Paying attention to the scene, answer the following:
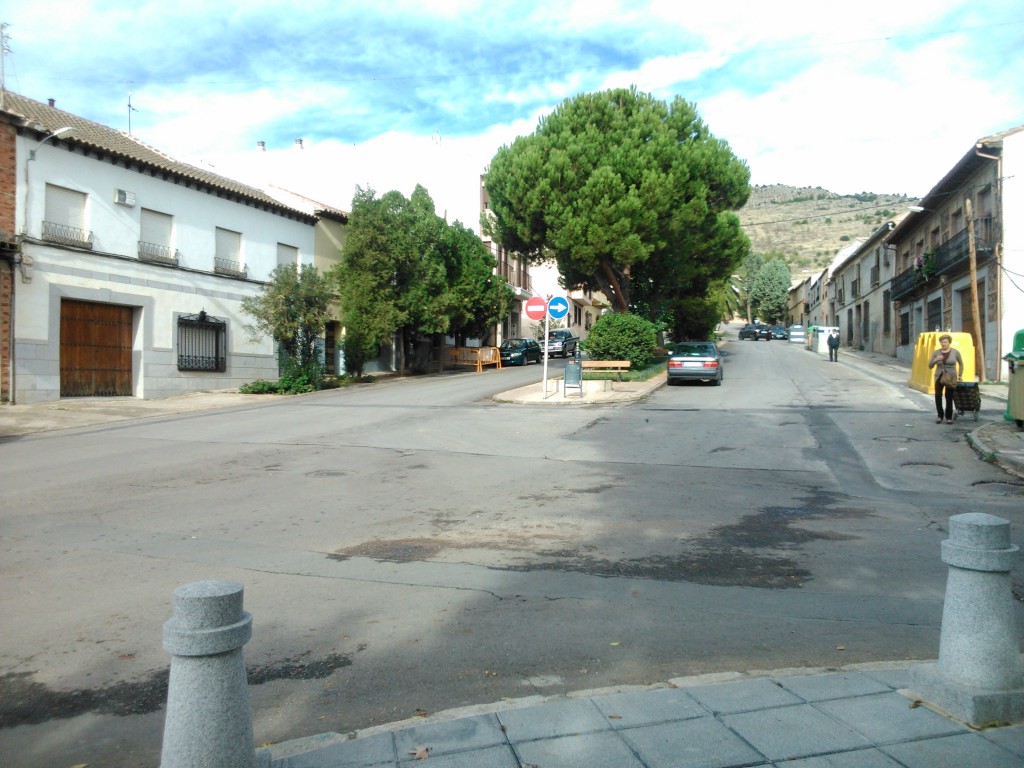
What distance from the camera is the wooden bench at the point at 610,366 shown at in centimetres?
2480

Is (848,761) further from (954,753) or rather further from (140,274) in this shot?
(140,274)

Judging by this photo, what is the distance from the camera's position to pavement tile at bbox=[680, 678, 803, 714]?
3.59 m

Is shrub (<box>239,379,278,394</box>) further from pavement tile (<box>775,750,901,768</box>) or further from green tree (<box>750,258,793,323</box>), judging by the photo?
green tree (<box>750,258,793,323</box>)

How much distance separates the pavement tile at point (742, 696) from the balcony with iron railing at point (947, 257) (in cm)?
2876

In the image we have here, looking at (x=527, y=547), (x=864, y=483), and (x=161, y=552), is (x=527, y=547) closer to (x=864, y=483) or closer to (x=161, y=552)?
(x=161, y=552)

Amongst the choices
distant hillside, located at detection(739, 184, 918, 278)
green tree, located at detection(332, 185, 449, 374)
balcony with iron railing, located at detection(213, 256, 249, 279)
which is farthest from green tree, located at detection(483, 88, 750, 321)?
distant hillside, located at detection(739, 184, 918, 278)

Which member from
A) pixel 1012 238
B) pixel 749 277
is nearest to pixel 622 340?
pixel 1012 238

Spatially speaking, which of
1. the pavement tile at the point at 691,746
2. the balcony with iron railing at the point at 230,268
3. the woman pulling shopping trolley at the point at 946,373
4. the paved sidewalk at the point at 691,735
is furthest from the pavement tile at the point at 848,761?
the balcony with iron railing at the point at 230,268

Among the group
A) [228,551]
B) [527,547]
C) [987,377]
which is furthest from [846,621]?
[987,377]

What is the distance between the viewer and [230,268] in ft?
88.2

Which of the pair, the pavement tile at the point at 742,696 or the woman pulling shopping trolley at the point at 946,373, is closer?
the pavement tile at the point at 742,696

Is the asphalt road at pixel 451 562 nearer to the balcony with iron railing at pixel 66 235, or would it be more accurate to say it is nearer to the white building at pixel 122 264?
the white building at pixel 122 264

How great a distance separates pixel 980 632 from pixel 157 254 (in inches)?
978

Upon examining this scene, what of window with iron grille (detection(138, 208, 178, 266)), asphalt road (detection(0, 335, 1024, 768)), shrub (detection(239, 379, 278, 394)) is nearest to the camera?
asphalt road (detection(0, 335, 1024, 768))
